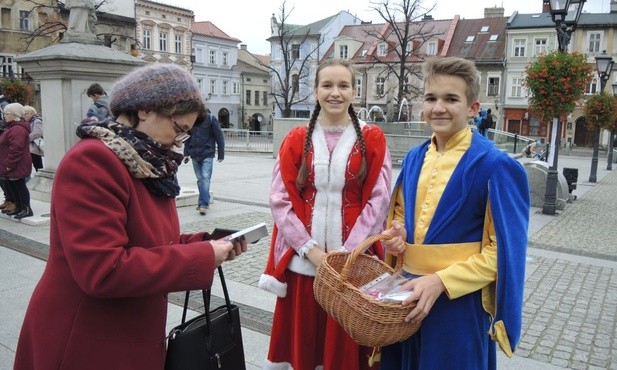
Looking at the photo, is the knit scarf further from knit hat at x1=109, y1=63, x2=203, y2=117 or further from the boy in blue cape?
the boy in blue cape

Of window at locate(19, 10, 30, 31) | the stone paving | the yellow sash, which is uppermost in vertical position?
window at locate(19, 10, 30, 31)

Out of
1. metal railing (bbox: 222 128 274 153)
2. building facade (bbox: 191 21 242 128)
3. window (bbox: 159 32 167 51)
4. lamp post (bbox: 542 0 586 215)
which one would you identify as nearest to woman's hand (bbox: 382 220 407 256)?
lamp post (bbox: 542 0 586 215)

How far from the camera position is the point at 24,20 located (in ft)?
130

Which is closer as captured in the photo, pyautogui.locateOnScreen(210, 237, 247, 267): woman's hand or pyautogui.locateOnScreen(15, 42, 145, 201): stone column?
pyautogui.locateOnScreen(210, 237, 247, 267): woman's hand

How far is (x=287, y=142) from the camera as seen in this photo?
2902 mm

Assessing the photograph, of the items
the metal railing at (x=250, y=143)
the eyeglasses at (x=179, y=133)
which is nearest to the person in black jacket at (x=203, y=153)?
the eyeglasses at (x=179, y=133)

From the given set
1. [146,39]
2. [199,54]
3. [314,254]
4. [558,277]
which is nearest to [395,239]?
[314,254]

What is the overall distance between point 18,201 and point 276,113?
48019 millimetres

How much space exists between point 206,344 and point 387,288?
2.52ft

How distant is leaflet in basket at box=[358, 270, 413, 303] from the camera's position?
6.35 feet

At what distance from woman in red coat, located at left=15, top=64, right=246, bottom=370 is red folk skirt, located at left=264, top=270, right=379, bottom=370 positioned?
1.03 m

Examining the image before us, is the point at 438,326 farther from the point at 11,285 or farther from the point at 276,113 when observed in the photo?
the point at 276,113

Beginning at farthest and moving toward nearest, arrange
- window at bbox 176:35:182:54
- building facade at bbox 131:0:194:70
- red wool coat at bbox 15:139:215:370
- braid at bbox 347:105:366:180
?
window at bbox 176:35:182:54 → building facade at bbox 131:0:194:70 → braid at bbox 347:105:366:180 → red wool coat at bbox 15:139:215:370

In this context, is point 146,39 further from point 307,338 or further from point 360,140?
point 307,338
